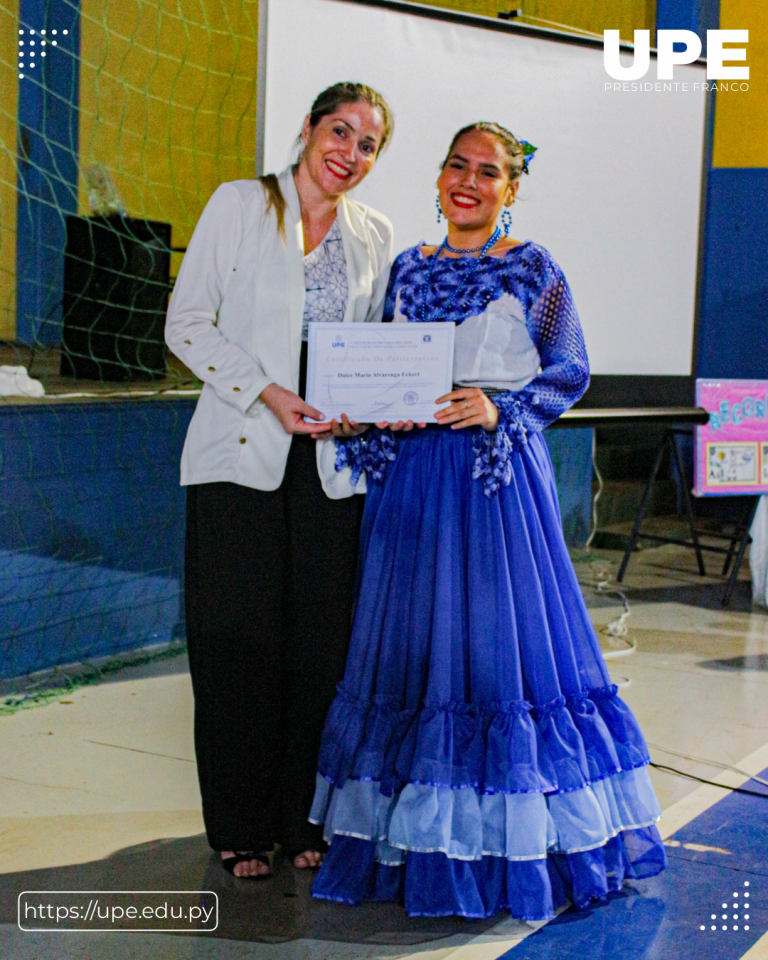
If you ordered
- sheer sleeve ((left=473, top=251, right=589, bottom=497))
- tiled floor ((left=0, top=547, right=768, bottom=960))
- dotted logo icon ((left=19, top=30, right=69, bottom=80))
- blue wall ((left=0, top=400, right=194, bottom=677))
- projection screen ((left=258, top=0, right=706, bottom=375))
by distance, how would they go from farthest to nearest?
dotted logo icon ((left=19, top=30, right=69, bottom=80))
blue wall ((left=0, top=400, right=194, bottom=677))
projection screen ((left=258, top=0, right=706, bottom=375))
sheer sleeve ((left=473, top=251, right=589, bottom=497))
tiled floor ((left=0, top=547, right=768, bottom=960))

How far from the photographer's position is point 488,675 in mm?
2217

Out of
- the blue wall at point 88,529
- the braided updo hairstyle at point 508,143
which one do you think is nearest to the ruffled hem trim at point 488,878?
the braided updo hairstyle at point 508,143

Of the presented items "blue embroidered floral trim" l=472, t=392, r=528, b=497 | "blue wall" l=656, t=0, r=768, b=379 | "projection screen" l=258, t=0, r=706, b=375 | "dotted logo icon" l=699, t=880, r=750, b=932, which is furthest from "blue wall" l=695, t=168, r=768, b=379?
"dotted logo icon" l=699, t=880, r=750, b=932

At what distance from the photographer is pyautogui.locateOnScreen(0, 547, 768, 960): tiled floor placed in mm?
2086

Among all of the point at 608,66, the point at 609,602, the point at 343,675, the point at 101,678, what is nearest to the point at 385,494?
the point at 343,675

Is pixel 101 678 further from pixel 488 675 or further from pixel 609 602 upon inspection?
pixel 609 602

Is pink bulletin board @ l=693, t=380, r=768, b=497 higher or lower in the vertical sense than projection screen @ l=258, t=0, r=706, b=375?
lower

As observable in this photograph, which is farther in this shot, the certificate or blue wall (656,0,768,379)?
blue wall (656,0,768,379)

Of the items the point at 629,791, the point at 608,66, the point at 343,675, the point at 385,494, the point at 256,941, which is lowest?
the point at 256,941

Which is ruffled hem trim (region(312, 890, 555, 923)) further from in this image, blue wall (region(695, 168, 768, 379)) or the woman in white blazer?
blue wall (region(695, 168, 768, 379))

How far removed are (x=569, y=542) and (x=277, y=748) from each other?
3.65m

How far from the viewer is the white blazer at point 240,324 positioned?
2236 mm

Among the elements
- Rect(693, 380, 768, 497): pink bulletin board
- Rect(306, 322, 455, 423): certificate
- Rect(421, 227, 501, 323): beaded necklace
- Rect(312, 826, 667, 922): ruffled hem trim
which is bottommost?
Rect(312, 826, 667, 922): ruffled hem trim

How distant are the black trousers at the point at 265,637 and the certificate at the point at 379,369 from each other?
15cm
